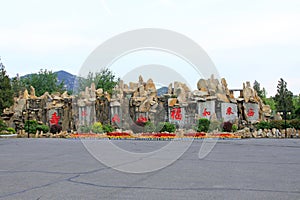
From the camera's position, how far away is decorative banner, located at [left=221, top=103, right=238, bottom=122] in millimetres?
20328

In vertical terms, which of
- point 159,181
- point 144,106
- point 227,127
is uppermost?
point 144,106

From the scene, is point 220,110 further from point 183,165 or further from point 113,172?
point 113,172

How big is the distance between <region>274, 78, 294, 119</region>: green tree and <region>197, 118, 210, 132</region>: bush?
14319 millimetres

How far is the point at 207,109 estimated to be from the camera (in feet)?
66.8

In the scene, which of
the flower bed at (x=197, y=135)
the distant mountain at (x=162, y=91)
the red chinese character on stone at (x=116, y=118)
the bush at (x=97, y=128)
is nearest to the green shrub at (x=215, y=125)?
the flower bed at (x=197, y=135)

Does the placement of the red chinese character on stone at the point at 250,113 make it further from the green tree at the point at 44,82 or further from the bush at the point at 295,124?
the green tree at the point at 44,82

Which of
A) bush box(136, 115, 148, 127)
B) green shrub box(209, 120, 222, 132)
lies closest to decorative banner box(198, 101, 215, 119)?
green shrub box(209, 120, 222, 132)

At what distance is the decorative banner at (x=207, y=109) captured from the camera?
2023 cm

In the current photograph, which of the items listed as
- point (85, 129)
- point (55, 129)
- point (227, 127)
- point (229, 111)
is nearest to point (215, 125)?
point (227, 127)

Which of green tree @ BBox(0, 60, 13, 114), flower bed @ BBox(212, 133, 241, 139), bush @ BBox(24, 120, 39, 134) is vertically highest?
green tree @ BBox(0, 60, 13, 114)

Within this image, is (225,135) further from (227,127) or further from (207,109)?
(207,109)

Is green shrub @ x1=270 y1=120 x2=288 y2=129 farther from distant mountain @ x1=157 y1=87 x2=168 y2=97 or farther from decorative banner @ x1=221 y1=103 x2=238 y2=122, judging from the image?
distant mountain @ x1=157 y1=87 x2=168 y2=97

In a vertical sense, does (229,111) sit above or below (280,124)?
above

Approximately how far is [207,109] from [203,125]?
1.39m
